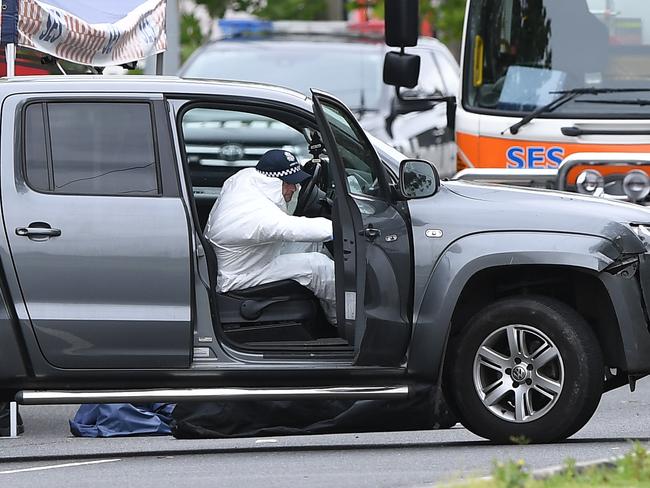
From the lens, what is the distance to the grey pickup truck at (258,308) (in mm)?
7855

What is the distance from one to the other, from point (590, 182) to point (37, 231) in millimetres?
4689

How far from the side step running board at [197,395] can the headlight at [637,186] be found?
3846 mm

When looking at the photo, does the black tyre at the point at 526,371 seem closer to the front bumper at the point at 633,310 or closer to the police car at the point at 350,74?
the front bumper at the point at 633,310

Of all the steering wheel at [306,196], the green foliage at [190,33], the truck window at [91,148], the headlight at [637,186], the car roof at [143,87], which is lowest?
the green foliage at [190,33]

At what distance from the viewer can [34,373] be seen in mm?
7973

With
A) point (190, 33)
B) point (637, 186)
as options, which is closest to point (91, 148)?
point (637, 186)

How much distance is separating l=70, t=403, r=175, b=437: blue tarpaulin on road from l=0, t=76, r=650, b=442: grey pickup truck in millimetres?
1554

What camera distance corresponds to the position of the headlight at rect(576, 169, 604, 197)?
1138 centimetres

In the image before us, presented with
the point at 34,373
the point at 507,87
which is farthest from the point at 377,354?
the point at 507,87

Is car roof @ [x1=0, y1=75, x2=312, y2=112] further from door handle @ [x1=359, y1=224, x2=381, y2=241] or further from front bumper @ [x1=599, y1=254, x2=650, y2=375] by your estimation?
front bumper @ [x1=599, y1=254, x2=650, y2=375]

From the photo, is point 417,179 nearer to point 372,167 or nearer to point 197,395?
point 372,167

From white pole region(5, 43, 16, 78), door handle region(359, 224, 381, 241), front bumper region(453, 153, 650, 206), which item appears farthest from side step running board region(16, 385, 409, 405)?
front bumper region(453, 153, 650, 206)

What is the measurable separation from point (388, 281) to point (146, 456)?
1.51 meters

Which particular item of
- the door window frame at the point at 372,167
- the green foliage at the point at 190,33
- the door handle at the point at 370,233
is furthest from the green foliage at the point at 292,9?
the door handle at the point at 370,233
